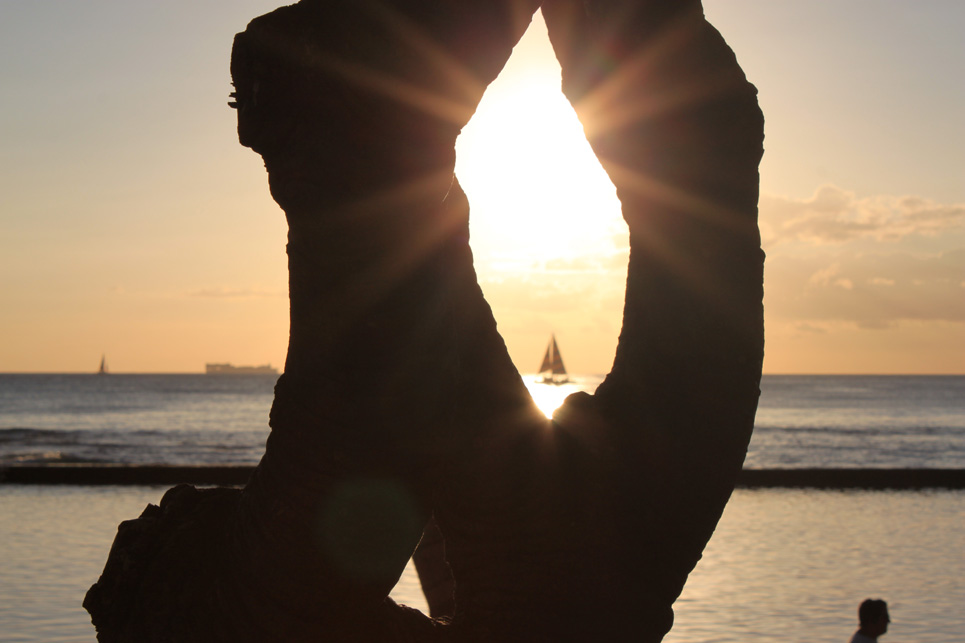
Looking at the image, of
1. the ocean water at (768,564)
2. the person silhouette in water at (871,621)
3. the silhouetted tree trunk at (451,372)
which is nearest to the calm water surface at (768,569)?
the ocean water at (768,564)

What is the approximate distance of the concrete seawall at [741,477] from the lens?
66.3ft

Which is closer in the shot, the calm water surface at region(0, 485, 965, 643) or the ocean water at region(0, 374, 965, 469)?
the calm water surface at region(0, 485, 965, 643)

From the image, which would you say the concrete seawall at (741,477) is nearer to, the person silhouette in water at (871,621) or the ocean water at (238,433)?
the ocean water at (238,433)

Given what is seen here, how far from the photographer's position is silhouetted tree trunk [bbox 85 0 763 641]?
1.75 metres

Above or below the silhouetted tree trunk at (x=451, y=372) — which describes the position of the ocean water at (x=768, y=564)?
below

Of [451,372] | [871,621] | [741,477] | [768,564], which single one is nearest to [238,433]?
[741,477]

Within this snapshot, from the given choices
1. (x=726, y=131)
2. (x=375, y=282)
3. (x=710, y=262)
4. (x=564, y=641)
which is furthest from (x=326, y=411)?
(x=726, y=131)

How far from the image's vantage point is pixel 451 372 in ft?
6.19

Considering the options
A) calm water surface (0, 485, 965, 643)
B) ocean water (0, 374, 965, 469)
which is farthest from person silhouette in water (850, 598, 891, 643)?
ocean water (0, 374, 965, 469)

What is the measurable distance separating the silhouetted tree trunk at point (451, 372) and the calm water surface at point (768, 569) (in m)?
6.56

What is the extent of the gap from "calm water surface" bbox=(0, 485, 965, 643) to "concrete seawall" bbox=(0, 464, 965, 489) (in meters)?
2.35

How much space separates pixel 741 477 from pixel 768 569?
9.06m

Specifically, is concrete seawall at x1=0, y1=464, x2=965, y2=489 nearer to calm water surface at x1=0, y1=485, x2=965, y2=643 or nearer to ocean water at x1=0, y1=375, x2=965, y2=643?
ocean water at x1=0, y1=375, x2=965, y2=643

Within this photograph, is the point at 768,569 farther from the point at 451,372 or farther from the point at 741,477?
the point at 451,372
